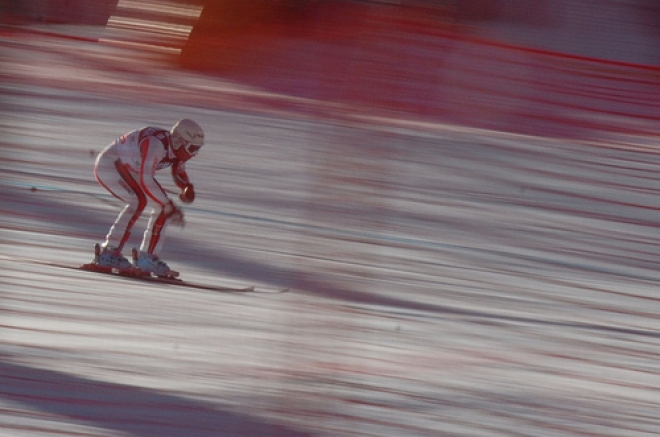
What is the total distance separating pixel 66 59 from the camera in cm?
973

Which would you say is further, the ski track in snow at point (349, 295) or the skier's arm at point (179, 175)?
the skier's arm at point (179, 175)

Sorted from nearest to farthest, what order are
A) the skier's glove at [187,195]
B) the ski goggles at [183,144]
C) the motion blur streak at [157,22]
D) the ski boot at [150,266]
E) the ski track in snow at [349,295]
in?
the ski track in snow at [349,295]
the motion blur streak at [157,22]
the skier's glove at [187,195]
the ski goggles at [183,144]
the ski boot at [150,266]

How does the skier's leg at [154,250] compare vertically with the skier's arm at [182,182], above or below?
below

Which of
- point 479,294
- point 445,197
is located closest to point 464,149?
point 445,197

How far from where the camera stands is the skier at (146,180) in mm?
5215

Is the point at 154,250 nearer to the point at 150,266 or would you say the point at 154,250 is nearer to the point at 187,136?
the point at 150,266

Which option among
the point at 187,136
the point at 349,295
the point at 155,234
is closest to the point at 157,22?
the point at 187,136

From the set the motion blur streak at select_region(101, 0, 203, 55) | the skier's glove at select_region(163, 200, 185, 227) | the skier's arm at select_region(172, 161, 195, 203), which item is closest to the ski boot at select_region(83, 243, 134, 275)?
the skier's glove at select_region(163, 200, 185, 227)

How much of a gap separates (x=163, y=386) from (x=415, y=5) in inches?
52.9

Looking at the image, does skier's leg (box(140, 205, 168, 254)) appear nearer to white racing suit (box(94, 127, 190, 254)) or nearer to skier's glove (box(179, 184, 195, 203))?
white racing suit (box(94, 127, 190, 254))

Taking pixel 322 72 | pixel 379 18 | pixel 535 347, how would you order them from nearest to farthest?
pixel 379 18 < pixel 322 72 < pixel 535 347

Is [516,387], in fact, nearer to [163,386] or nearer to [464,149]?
[163,386]

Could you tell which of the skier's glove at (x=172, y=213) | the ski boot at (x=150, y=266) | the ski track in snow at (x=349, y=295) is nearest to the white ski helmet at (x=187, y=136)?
the skier's glove at (x=172, y=213)

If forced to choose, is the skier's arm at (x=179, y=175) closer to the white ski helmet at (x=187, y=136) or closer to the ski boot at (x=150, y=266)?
the white ski helmet at (x=187, y=136)
